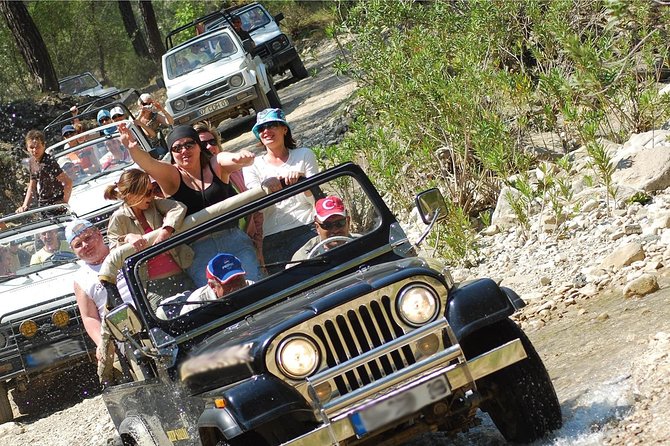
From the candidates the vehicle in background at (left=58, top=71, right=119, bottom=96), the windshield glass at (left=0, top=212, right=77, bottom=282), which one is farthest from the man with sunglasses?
the vehicle in background at (left=58, top=71, right=119, bottom=96)

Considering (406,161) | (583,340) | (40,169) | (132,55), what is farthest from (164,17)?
(583,340)

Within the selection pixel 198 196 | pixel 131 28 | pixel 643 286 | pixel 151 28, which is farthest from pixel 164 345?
pixel 131 28

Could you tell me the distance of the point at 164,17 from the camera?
56.9 m

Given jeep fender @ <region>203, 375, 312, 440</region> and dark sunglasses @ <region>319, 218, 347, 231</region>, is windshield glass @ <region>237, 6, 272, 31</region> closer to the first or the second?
dark sunglasses @ <region>319, 218, 347, 231</region>

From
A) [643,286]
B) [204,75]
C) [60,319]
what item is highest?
[204,75]

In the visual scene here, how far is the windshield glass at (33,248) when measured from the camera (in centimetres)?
1120

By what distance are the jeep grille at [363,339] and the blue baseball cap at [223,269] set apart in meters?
0.93

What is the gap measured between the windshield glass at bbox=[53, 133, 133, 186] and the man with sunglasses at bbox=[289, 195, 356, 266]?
8.66 metres

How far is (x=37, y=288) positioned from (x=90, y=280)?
9.49 feet

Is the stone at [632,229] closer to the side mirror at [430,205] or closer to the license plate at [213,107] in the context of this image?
the side mirror at [430,205]

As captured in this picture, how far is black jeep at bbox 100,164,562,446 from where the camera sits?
4566 millimetres

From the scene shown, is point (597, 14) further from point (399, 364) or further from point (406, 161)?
point (399, 364)

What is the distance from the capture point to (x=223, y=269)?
553 cm

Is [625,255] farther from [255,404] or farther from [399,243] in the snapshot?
[255,404]
